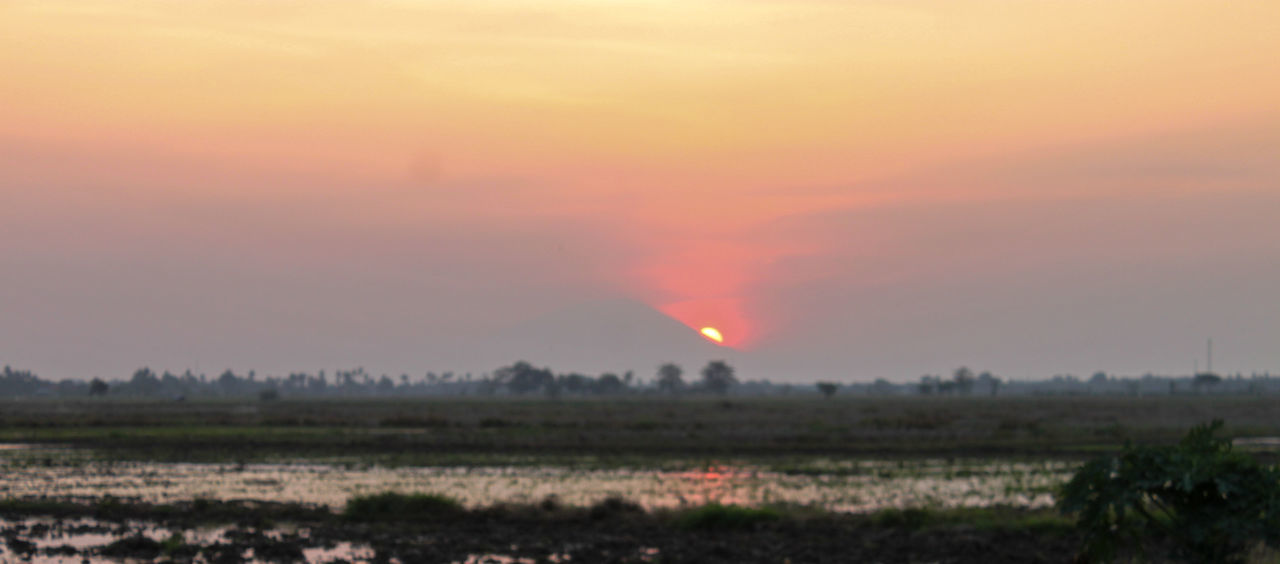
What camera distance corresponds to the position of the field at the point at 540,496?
72.8ft

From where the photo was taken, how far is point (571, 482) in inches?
1444

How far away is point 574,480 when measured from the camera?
123 ft

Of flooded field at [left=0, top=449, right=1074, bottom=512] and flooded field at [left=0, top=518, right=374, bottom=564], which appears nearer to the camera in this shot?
flooded field at [left=0, top=518, right=374, bottom=564]

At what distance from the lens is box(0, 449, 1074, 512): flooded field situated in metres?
31.2

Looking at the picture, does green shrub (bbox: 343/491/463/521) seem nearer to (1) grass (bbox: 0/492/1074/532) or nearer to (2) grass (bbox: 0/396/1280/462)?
(1) grass (bbox: 0/492/1074/532)

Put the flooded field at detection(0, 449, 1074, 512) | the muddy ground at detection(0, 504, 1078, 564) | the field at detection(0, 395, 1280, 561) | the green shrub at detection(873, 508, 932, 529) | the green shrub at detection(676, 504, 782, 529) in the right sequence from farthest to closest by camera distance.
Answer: the flooded field at detection(0, 449, 1074, 512) < the green shrub at detection(873, 508, 932, 529) < the green shrub at detection(676, 504, 782, 529) < the field at detection(0, 395, 1280, 561) < the muddy ground at detection(0, 504, 1078, 564)

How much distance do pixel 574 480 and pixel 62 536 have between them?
57.1ft

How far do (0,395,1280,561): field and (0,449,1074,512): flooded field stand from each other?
0.12 m

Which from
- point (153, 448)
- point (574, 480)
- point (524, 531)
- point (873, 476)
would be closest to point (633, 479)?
point (574, 480)

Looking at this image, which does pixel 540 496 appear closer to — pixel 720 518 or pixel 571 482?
pixel 571 482

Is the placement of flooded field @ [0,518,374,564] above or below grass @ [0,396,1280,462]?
below

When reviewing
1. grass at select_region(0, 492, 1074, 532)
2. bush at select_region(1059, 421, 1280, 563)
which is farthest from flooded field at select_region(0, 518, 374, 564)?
bush at select_region(1059, 421, 1280, 563)

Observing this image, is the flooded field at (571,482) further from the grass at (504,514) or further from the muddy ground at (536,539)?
the muddy ground at (536,539)

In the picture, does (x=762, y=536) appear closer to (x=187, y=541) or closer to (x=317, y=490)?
(x=187, y=541)
